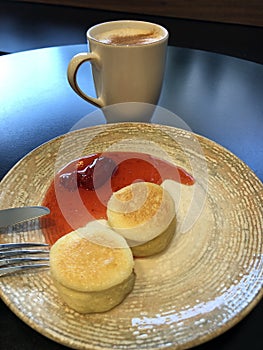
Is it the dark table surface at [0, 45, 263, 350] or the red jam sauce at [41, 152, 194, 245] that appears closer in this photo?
the red jam sauce at [41, 152, 194, 245]

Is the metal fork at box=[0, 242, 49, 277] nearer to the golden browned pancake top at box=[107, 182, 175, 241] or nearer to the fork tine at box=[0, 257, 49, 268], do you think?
the fork tine at box=[0, 257, 49, 268]

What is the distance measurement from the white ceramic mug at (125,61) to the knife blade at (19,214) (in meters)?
0.41

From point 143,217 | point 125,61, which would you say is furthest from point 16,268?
point 125,61

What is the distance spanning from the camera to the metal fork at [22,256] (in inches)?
25.6

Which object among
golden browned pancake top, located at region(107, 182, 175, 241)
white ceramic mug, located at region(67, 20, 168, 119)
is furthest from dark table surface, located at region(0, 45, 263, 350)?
golden browned pancake top, located at region(107, 182, 175, 241)

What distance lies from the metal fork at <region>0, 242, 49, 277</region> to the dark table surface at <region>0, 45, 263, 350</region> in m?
0.30

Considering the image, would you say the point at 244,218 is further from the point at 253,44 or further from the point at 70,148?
the point at 253,44

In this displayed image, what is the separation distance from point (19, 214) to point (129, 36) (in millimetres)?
588

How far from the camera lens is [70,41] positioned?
1.90m

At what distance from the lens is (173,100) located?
121 centimetres

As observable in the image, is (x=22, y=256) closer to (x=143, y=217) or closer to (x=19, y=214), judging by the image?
(x=19, y=214)

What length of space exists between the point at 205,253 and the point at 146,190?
0.15 metres

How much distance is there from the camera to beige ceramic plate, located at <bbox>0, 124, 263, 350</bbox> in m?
0.56

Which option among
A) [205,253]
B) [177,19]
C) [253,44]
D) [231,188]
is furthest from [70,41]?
[205,253]
